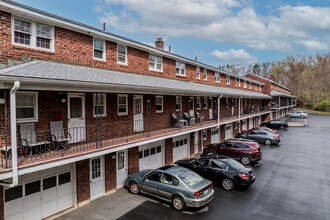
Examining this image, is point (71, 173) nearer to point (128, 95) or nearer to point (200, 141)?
point (128, 95)

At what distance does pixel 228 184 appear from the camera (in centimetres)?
1133

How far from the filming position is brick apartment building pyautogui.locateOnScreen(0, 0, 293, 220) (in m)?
7.00

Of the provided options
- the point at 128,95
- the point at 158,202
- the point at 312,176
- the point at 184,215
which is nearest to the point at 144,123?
the point at 128,95

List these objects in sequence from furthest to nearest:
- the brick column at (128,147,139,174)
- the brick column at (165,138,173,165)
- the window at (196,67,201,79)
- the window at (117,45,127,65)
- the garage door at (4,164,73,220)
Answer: the window at (196,67,201,79) < the brick column at (165,138,173,165) < the window at (117,45,127,65) < the brick column at (128,147,139,174) < the garage door at (4,164,73,220)

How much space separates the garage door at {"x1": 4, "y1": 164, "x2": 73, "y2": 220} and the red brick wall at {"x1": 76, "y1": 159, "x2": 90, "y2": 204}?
1.04 ft

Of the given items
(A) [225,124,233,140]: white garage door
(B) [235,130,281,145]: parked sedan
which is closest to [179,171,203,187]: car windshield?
(B) [235,130,281,145]: parked sedan

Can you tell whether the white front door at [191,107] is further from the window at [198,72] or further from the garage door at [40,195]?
the garage door at [40,195]

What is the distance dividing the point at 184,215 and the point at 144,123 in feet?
18.9

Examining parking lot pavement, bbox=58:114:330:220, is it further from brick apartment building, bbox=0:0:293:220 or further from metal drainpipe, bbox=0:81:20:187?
metal drainpipe, bbox=0:81:20:187

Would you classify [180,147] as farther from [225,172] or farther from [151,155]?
[225,172]

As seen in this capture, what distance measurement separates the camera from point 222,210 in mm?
9195

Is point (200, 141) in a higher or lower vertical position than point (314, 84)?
lower

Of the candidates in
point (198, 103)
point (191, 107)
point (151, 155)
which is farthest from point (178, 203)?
point (198, 103)

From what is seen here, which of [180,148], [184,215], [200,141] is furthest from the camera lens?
[200,141]
